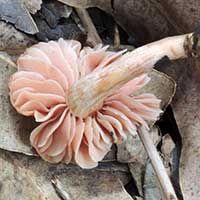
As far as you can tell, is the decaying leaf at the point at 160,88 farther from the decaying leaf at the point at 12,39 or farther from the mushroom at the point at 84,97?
the decaying leaf at the point at 12,39

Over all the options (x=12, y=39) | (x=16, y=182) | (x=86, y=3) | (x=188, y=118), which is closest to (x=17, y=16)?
(x=12, y=39)

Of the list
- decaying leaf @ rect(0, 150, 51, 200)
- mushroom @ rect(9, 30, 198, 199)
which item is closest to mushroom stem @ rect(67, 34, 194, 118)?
mushroom @ rect(9, 30, 198, 199)

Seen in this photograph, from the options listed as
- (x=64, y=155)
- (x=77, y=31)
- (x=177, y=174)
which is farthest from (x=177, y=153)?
(x=77, y=31)

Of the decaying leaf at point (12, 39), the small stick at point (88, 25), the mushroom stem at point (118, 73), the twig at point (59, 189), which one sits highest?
the decaying leaf at point (12, 39)

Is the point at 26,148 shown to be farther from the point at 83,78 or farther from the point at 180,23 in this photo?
the point at 180,23

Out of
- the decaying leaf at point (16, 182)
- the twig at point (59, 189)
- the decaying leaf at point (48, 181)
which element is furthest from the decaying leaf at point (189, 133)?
the decaying leaf at point (16, 182)

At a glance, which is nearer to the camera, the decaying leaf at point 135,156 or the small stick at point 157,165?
the small stick at point 157,165

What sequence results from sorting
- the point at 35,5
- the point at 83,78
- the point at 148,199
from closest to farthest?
1. the point at 83,78
2. the point at 148,199
3. the point at 35,5
